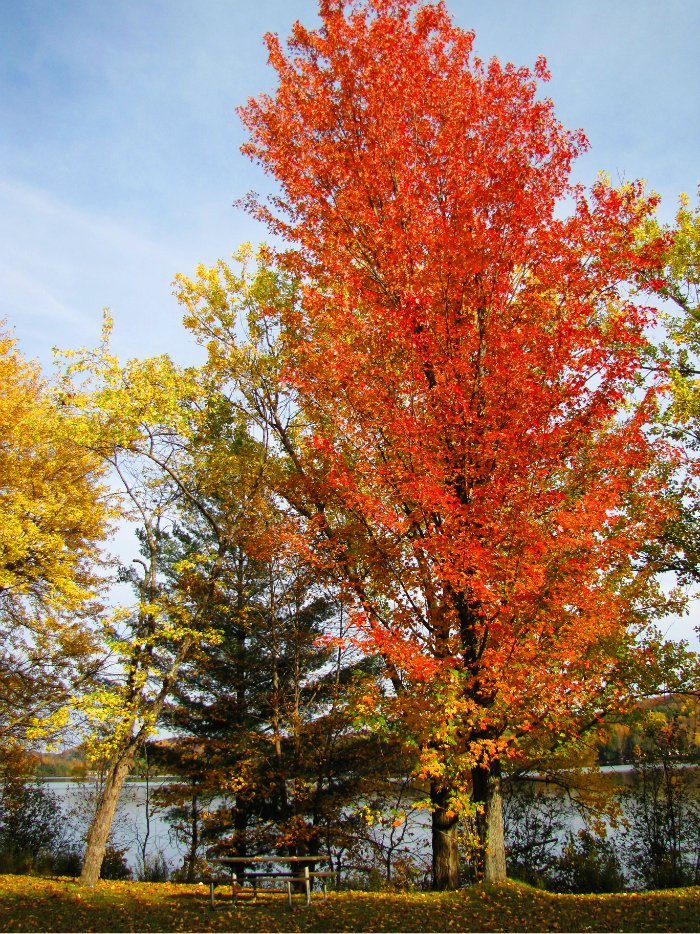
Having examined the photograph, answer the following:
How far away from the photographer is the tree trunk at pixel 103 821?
1208 centimetres

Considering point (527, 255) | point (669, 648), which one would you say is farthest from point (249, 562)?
point (527, 255)

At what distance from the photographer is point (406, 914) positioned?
6.90 meters

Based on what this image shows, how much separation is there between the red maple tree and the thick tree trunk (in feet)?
0.12

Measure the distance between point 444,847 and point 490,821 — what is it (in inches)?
53.7

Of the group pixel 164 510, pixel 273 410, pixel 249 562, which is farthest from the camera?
pixel 249 562

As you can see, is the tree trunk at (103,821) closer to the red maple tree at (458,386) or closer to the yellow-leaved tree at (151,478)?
the yellow-leaved tree at (151,478)

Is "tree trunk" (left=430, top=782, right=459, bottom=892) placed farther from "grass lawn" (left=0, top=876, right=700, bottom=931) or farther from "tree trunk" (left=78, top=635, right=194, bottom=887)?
"tree trunk" (left=78, top=635, right=194, bottom=887)

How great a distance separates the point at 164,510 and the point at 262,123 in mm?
9541

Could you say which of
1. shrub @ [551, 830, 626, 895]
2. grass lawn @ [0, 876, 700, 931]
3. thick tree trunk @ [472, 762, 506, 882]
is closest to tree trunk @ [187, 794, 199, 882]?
grass lawn @ [0, 876, 700, 931]

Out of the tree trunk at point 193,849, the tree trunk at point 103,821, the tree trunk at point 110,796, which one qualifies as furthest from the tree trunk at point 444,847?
the tree trunk at point 193,849

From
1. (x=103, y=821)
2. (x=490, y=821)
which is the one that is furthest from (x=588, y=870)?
(x=103, y=821)

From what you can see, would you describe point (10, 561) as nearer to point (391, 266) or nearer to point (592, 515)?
point (391, 266)

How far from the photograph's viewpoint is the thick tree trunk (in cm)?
795

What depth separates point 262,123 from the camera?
30.1 feet
